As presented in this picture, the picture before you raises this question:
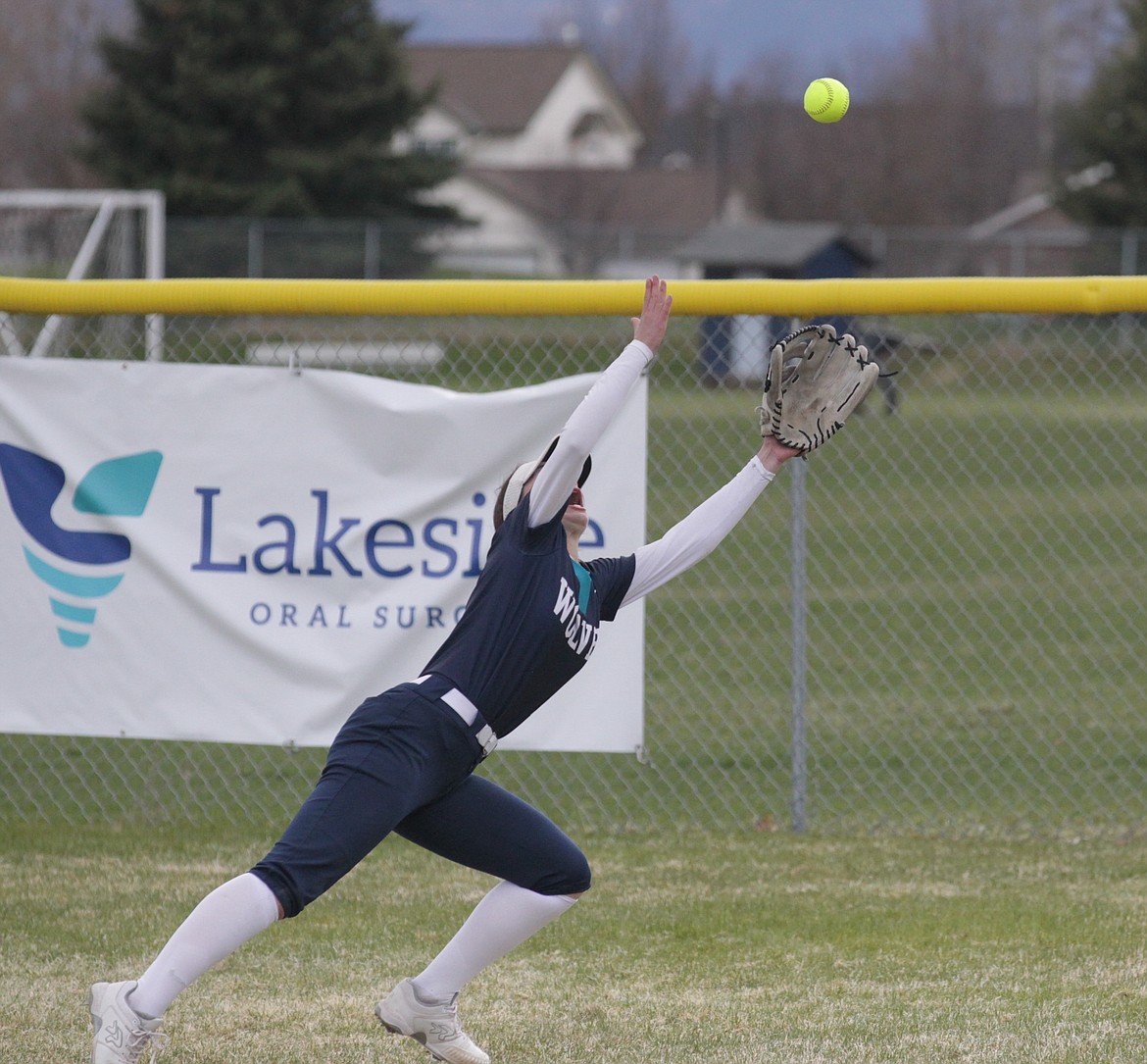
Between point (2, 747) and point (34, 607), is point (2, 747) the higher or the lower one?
the lower one

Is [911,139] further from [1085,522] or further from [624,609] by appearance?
[624,609]

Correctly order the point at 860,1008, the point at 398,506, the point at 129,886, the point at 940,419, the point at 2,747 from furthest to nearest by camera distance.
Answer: the point at 940,419 → the point at 2,747 → the point at 398,506 → the point at 129,886 → the point at 860,1008

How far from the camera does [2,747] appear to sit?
7605mm

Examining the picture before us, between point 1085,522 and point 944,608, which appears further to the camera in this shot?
point 1085,522

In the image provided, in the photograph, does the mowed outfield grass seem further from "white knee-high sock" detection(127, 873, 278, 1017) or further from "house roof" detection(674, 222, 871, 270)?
"house roof" detection(674, 222, 871, 270)

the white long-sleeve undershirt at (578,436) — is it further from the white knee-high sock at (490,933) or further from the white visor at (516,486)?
the white knee-high sock at (490,933)

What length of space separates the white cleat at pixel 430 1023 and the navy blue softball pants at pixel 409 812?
348 millimetres

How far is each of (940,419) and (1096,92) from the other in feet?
83.7

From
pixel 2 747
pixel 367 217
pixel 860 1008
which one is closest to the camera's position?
pixel 860 1008

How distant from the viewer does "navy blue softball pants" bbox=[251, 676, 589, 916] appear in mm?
3629

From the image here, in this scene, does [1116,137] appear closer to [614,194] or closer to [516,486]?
[614,194]

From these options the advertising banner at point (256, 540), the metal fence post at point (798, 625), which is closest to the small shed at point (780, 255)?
the metal fence post at point (798, 625)

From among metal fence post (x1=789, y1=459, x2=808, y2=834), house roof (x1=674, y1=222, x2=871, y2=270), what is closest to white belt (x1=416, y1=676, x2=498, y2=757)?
metal fence post (x1=789, y1=459, x2=808, y2=834)

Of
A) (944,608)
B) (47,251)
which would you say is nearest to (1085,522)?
(944,608)
